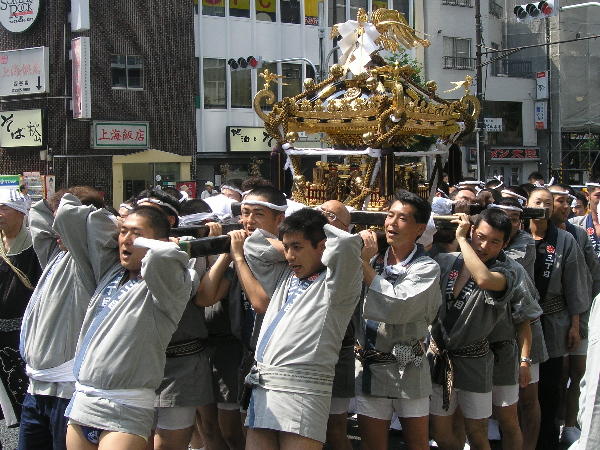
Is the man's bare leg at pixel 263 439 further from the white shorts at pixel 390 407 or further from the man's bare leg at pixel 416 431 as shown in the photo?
the man's bare leg at pixel 416 431

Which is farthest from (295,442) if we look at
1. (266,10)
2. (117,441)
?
(266,10)

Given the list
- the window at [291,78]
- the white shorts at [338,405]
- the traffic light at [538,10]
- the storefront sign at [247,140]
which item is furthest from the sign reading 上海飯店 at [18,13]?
the white shorts at [338,405]

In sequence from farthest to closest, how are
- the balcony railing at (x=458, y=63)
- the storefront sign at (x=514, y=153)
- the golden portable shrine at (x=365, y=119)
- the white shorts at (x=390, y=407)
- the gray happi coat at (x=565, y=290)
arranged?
1. the storefront sign at (x=514, y=153)
2. the balcony railing at (x=458, y=63)
3. the golden portable shrine at (x=365, y=119)
4. the gray happi coat at (x=565, y=290)
5. the white shorts at (x=390, y=407)

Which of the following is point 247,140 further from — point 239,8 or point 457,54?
point 457,54

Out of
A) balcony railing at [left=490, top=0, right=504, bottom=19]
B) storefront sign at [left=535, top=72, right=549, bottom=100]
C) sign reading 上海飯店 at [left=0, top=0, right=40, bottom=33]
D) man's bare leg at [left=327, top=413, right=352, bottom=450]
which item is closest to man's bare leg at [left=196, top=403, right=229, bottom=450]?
man's bare leg at [left=327, top=413, right=352, bottom=450]

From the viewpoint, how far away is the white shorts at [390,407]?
161 inches

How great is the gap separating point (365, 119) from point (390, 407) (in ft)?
11.1

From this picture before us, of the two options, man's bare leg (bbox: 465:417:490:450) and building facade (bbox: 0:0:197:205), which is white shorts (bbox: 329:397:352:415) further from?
building facade (bbox: 0:0:197:205)

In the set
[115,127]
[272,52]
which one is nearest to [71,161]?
[115,127]

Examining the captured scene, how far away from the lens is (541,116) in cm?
3134

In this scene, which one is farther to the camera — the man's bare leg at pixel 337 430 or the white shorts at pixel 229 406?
the white shorts at pixel 229 406

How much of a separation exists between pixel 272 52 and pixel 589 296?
21.4 m

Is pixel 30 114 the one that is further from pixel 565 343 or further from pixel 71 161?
pixel 565 343

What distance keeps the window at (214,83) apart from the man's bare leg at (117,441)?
22.2 metres
